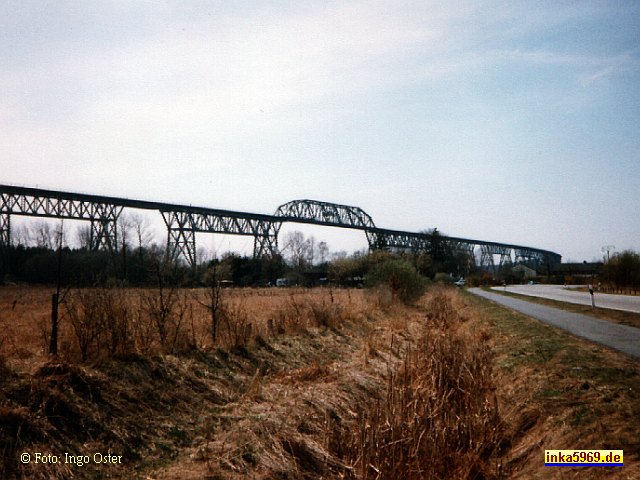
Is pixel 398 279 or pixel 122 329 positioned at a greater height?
pixel 398 279

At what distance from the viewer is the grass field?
7586mm

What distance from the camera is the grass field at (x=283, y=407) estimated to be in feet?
24.9

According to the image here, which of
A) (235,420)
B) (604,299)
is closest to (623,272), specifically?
(604,299)

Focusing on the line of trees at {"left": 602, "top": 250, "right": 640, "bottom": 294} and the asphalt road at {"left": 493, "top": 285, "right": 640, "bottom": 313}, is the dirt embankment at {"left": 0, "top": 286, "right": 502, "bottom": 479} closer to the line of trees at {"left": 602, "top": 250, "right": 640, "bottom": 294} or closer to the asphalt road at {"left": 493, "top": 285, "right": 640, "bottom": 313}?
the asphalt road at {"left": 493, "top": 285, "right": 640, "bottom": 313}

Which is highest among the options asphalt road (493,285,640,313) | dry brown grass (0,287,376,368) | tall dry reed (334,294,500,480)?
dry brown grass (0,287,376,368)

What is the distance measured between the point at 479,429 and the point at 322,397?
10.4 feet

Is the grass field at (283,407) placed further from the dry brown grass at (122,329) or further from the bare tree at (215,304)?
the bare tree at (215,304)

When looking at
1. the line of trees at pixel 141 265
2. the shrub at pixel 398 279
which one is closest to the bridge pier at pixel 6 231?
the line of trees at pixel 141 265

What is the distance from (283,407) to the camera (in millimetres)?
10125

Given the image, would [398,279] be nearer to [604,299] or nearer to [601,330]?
[604,299]

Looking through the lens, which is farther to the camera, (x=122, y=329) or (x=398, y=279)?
(x=398, y=279)

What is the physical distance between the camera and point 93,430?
798 cm

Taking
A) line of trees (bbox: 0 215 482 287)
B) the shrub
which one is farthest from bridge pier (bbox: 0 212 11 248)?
the shrub

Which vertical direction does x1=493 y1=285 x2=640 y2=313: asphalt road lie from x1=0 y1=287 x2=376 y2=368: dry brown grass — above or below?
below
